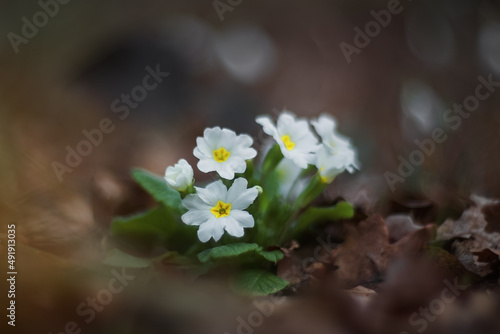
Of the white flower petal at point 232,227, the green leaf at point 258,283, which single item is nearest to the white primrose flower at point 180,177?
the white flower petal at point 232,227

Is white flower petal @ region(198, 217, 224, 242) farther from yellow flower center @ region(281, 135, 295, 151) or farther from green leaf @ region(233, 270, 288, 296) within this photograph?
yellow flower center @ region(281, 135, 295, 151)

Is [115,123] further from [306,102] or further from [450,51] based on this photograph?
[450,51]

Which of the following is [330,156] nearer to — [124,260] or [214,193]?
[214,193]

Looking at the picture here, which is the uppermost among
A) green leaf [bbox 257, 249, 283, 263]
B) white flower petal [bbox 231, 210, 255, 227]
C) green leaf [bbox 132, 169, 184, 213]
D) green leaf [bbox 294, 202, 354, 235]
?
green leaf [bbox 294, 202, 354, 235]

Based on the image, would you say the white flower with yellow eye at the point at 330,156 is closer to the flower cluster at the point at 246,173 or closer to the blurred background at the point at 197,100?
the flower cluster at the point at 246,173

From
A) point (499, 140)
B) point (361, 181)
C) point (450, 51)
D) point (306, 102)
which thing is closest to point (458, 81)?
point (450, 51)

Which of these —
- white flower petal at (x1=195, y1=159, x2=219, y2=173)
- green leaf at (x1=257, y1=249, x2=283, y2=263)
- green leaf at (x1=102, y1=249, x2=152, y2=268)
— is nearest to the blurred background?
green leaf at (x1=102, y1=249, x2=152, y2=268)
